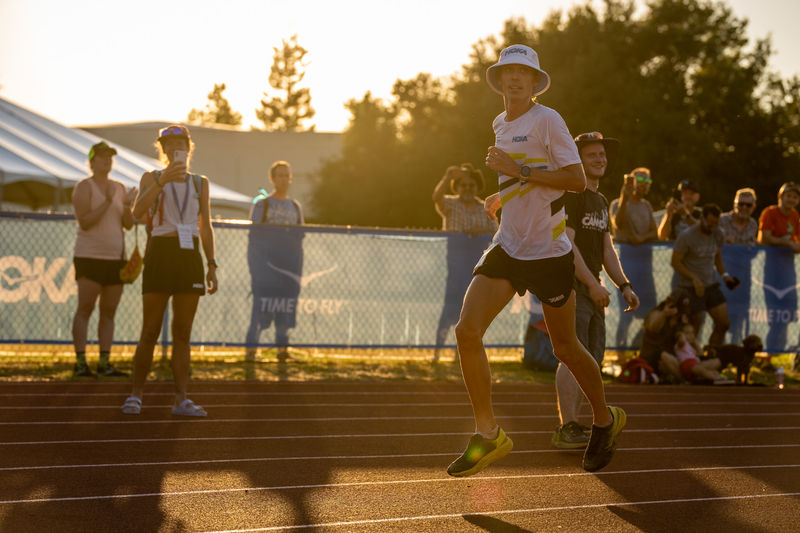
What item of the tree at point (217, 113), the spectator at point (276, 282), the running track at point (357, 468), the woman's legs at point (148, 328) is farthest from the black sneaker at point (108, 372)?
the tree at point (217, 113)

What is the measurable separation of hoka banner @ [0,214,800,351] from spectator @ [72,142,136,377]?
0.83 m

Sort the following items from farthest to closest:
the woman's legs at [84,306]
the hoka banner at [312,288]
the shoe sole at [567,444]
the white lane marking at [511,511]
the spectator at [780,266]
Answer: the spectator at [780,266] → the hoka banner at [312,288] → the woman's legs at [84,306] → the shoe sole at [567,444] → the white lane marking at [511,511]

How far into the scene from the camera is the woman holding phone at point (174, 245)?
24.0 feet

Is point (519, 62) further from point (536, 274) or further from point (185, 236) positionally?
point (185, 236)

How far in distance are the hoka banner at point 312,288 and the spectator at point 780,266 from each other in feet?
5.17

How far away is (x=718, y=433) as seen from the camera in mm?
7840

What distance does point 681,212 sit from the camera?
12.8m

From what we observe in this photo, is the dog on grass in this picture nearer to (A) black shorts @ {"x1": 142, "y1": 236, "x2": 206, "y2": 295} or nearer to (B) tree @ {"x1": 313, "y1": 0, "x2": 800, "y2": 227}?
(A) black shorts @ {"x1": 142, "y1": 236, "x2": 206, "y2": 295}

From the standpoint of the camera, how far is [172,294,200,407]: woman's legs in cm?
740

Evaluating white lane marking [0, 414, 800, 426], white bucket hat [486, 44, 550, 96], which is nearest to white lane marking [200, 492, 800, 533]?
white bucket hat [486, 44, 550, 96]

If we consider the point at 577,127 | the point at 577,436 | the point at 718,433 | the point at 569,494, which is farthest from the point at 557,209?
the point at 577,127

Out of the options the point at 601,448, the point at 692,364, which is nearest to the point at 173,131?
the point at 601,448

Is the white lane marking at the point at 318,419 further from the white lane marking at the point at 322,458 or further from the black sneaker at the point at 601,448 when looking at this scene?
the black sneaker at the point at 601,448

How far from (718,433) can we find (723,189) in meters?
37.4
